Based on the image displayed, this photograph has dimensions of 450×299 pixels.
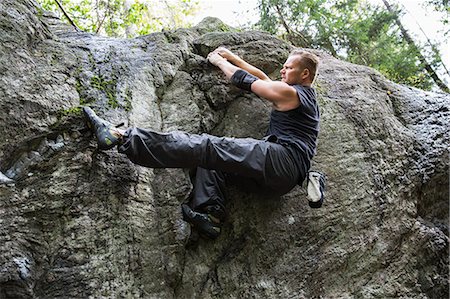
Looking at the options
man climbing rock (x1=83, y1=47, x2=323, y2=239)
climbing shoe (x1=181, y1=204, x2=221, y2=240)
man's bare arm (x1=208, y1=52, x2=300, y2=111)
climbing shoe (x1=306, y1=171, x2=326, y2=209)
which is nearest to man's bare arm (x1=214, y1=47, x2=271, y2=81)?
man climbing rock (x1=83, y1=47, x2=323, y2=239)

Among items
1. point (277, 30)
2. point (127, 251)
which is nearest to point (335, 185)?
point (127, 251)

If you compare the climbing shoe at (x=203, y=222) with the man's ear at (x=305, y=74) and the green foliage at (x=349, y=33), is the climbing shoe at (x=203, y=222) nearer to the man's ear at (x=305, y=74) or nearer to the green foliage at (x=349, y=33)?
the man's ear at (x=305, y=74)

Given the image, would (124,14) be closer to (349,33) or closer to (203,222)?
(349,33)

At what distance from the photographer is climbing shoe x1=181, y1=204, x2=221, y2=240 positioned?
4453 millimetres

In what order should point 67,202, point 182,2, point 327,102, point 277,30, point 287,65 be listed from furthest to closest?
point 182,2 < point 277,30 < point 327,102 < point 287,65 < point 67,202

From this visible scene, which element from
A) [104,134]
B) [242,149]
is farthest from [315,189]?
[104,134]

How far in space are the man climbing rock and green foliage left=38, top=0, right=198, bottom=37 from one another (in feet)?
30.2

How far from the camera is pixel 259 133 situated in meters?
5.46

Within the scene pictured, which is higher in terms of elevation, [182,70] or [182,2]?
[182,70]

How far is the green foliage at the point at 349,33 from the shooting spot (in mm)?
10977

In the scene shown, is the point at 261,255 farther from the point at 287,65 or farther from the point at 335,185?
the point at 287,65

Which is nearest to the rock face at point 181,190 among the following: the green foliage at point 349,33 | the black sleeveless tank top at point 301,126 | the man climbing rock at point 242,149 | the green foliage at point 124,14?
the man climbing rock at point 242,149

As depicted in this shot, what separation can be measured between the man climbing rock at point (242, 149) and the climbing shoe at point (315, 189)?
38 mm

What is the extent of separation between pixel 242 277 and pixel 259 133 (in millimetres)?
1916
